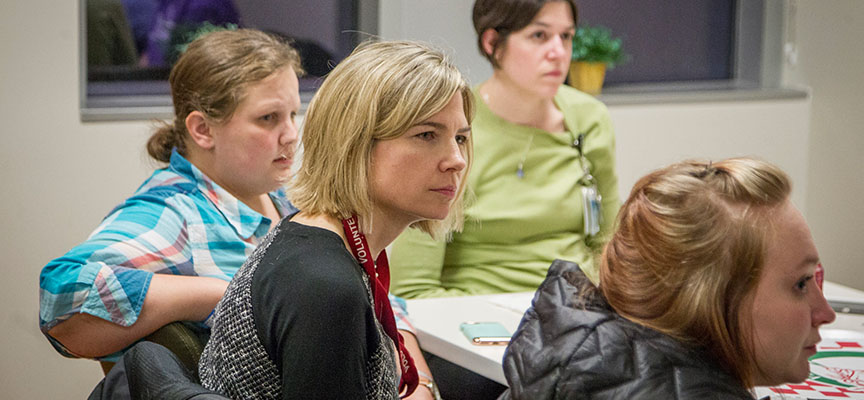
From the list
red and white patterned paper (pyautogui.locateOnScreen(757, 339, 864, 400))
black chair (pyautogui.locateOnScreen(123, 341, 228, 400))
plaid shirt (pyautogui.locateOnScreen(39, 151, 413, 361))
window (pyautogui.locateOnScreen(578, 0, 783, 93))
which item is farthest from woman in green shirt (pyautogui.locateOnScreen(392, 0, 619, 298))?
window (pyautogui.locateOnScreen(578, 0, 783, 93))

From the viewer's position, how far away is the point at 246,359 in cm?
112

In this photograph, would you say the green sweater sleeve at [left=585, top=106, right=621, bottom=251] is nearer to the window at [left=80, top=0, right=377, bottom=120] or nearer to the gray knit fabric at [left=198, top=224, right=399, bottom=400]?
the window at [left=80, top=0, right=377, bottom=120]

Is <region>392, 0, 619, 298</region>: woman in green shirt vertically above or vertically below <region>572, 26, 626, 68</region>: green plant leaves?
below

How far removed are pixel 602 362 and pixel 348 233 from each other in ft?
1.24

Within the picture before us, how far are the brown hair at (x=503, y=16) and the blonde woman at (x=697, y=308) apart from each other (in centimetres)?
137

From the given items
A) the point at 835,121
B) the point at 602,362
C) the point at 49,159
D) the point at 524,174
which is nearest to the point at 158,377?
the point at 602,362

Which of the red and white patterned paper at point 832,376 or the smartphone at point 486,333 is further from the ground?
the smartphone at point 486,333

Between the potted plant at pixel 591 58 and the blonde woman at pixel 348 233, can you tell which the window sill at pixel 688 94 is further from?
the blonde woman at pixel 348 233

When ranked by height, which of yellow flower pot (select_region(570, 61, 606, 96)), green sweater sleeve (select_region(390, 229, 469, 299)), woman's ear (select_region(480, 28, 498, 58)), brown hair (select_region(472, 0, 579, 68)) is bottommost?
green sweater sleeve (select_region(390, 229, 469, 299))

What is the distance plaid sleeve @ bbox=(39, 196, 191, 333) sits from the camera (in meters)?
1.51

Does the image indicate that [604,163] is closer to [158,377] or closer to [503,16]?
[503,16]

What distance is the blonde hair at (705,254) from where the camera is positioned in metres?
1.20

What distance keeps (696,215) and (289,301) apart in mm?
540

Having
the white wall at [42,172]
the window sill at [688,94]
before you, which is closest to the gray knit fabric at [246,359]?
the white wall at [42,172]
